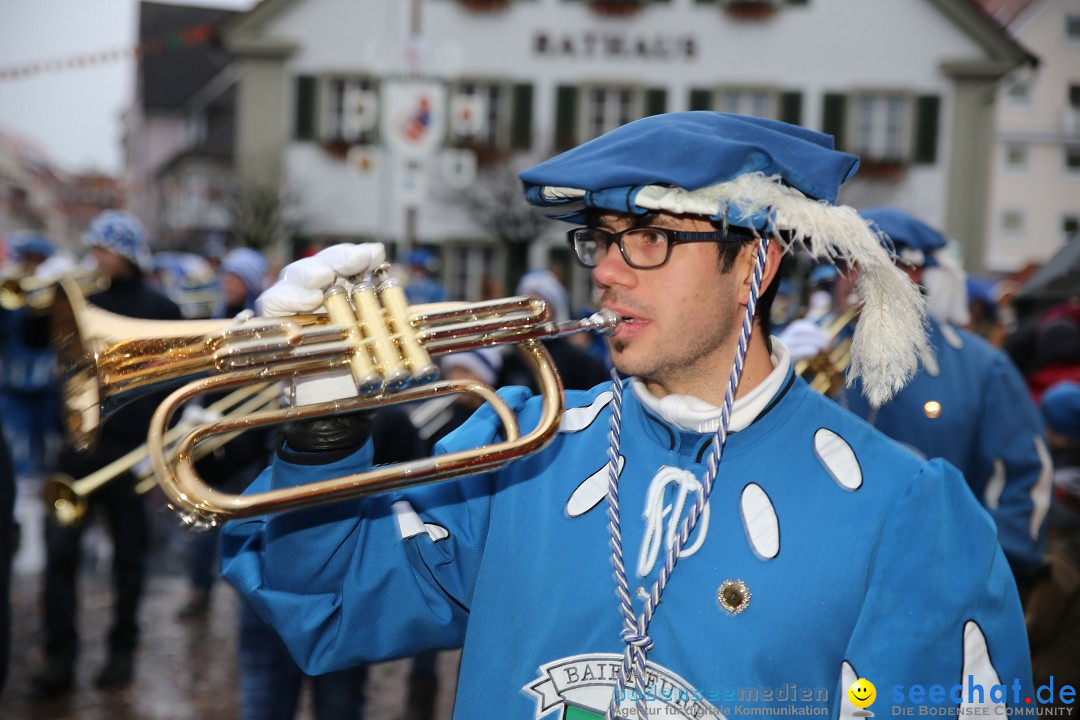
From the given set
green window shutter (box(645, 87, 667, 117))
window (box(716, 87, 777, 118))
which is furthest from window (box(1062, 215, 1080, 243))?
green window shutter (box(645, 87, 667, 117))

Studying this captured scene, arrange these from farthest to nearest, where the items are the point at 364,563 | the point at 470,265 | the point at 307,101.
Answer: the point at 470,265 < the point at 307,101 < the point at 364,563

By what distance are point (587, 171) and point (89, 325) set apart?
3.23 ft

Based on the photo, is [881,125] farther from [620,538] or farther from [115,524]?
[620,538]

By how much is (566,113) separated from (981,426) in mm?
21902

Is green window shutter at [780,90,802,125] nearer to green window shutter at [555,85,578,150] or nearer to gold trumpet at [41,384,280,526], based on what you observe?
green window shutter at [555,85,578,150]

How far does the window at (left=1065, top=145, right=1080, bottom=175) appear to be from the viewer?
41.8m

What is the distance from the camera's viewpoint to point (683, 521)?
2064 millimetres

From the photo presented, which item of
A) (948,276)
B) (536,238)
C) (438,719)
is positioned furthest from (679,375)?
(536,238)

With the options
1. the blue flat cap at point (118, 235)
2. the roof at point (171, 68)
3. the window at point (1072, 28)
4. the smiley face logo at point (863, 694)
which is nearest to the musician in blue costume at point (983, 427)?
the smiley face logo at point (863, 694)

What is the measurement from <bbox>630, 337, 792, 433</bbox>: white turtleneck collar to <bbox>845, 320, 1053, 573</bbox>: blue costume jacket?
6.18 feet

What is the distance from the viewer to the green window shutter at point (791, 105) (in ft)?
80.8

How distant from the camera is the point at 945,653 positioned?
1.88m

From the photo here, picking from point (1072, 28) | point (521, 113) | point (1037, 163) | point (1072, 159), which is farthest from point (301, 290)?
point (1072, 159)

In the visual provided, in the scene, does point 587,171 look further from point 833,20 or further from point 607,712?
point 833,20
